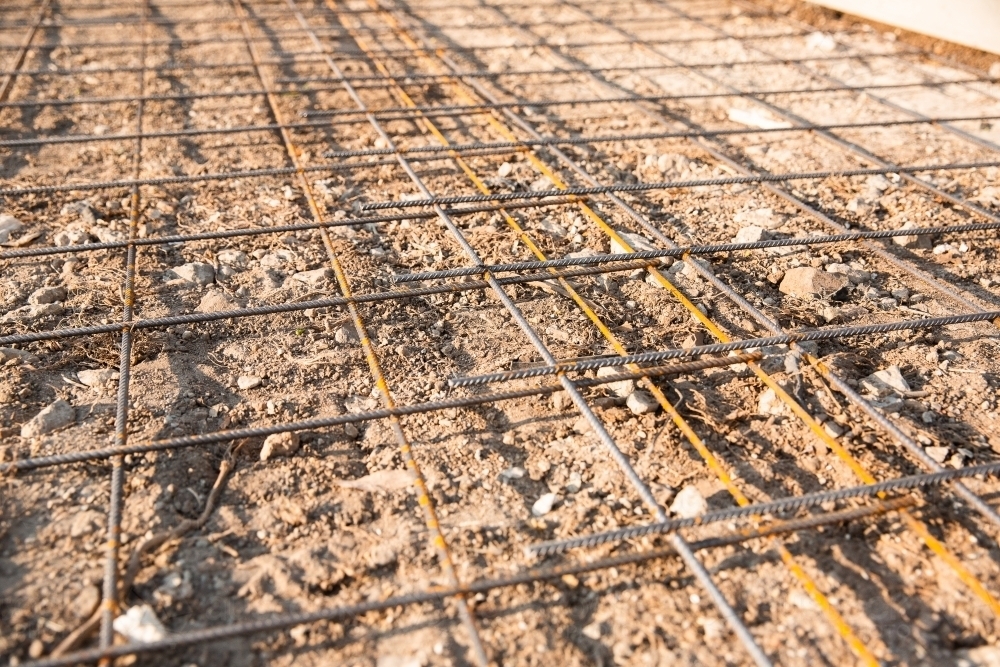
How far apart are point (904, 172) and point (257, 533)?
3.02 m

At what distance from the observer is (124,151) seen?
3963 millimetres

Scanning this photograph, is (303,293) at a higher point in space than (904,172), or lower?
lower

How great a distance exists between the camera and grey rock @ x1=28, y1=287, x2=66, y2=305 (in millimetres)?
2797

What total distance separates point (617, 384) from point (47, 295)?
191 centimetres

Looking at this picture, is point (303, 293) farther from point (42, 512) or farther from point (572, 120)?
point (572, 120)

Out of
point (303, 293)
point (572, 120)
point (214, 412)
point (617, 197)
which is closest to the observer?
point (214, 412)

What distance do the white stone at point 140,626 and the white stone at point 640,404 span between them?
134 centimetres

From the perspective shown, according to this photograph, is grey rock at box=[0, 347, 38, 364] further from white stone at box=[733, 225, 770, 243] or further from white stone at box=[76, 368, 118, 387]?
white stone at box=[733, 225, 770, 243]

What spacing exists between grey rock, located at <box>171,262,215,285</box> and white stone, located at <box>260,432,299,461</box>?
96cm

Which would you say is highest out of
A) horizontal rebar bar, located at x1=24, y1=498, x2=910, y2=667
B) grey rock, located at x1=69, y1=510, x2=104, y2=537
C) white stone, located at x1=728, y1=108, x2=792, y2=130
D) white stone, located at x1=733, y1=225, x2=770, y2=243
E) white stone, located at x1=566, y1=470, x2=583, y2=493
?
white stone, located at x1=728, y1=108, x2=792, y2=130

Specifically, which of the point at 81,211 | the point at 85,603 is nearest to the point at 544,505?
the point at 85,603

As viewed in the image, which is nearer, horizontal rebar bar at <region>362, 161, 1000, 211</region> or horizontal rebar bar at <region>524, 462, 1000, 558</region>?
horizontal rebar bar at <region>524, 462, 1000, 558</region>

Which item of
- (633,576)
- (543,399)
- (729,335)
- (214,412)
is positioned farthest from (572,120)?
(633,576)

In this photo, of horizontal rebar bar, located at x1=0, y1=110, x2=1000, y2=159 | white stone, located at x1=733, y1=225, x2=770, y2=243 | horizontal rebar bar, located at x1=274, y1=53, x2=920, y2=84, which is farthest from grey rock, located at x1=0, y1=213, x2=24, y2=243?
white stone, located at x1=733, y1=225, x2=770, y2=243
